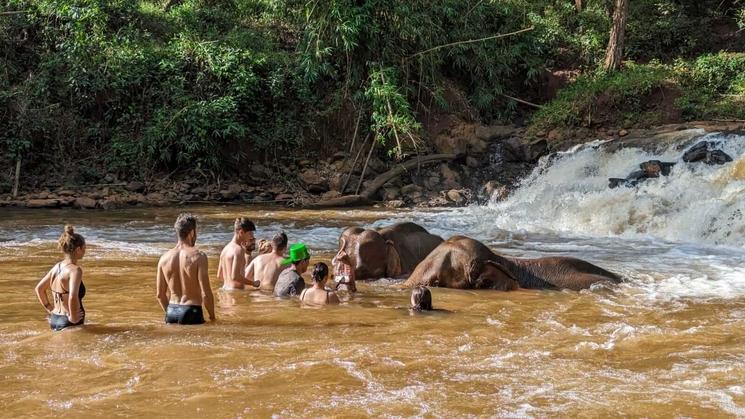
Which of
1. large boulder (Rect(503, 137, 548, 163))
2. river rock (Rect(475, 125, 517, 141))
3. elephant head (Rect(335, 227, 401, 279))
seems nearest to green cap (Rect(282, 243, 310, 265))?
elephant head (Rect(335, 227, 401, 279))

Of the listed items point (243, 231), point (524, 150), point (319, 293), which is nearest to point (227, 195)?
point (524, 150)

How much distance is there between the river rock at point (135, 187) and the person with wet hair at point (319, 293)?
12336mm

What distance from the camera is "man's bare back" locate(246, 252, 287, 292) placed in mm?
8172

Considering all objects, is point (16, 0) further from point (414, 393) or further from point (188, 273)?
point (414, 393)

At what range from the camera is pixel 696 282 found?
28.1 ft

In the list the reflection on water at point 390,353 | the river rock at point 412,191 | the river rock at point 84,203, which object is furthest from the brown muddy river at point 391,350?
the river rock at point 412,191

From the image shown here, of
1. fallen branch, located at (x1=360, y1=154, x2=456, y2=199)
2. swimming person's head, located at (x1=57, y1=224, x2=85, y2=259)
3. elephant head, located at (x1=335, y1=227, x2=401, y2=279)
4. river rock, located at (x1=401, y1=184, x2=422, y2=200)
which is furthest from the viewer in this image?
fallen branch, located at (x1=360, y1=154, x2=456, y2=199)

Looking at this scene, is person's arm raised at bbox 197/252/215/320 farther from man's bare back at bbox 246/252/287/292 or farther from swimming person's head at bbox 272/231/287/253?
swimming person's head at bbox 272/231/287/253

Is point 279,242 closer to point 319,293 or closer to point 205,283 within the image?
point 319,293

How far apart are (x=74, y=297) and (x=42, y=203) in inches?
481

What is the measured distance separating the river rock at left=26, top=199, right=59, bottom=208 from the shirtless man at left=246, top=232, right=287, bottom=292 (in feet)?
34.3

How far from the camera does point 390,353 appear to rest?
5.46m

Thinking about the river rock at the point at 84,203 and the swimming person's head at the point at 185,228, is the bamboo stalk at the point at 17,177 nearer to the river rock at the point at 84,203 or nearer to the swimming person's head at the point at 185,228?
the river rock at the point at 84,203

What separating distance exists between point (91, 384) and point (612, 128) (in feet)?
59.2
